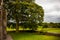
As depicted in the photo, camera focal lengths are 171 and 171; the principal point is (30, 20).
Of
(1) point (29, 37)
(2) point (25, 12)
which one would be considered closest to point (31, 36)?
(1) point (29, 37)

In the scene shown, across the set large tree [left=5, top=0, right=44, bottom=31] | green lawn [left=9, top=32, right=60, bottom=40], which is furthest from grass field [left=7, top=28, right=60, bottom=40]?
large tree [left=5, top=0, right=44, bottom=31]

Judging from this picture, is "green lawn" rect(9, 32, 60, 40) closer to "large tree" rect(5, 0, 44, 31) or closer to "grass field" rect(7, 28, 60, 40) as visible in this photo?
"grass field" rect(7, 28, 60, 40)

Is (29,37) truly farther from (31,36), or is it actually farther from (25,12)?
(25,12)

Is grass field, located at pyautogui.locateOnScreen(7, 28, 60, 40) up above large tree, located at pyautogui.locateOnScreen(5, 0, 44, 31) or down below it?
below

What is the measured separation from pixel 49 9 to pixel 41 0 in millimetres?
205

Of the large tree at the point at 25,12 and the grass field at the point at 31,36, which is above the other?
the large tree at the point at 25,12

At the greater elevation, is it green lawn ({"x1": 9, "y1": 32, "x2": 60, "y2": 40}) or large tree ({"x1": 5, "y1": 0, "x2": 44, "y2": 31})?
large tree ({"x1": 5, "y1": 0, "x2": 44, "y2": 31})

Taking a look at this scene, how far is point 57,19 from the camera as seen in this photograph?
286cm

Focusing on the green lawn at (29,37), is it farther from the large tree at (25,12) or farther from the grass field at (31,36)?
the large tree at (25,12)

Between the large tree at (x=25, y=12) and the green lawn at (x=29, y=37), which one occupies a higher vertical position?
the large tree at (x=25, y=12)

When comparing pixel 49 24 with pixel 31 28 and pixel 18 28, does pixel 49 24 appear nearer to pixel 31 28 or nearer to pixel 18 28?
pixel 31 28

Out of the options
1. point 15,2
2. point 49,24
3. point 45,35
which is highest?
point 15,2

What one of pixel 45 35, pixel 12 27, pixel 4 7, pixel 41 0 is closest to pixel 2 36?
pixel 12 27

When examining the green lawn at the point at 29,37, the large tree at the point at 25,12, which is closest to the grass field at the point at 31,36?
the green lawn at the point at 29,37
